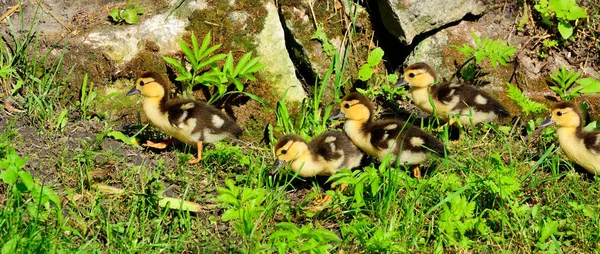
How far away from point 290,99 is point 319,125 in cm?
36

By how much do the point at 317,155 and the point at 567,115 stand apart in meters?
1.94

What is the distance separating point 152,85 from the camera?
20.8 feet

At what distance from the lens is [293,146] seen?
586cm

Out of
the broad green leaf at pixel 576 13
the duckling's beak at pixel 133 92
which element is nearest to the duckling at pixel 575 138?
the broad green leaf at pixel 576 13

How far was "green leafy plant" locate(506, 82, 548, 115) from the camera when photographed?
6.54 meters

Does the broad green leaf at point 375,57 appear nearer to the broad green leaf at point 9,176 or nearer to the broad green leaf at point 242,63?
the broad green leaf at point 242,63

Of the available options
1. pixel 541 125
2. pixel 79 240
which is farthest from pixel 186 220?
pixel 541 125

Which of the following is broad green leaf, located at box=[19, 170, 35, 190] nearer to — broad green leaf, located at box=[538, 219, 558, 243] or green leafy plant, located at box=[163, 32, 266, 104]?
green leafy plant, located at box=[163, 32, 266, 104]

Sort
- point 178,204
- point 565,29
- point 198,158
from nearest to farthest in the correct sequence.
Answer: point 178,204
point 198,158
point 565,29

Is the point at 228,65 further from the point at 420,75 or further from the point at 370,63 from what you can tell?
the point at 420,75

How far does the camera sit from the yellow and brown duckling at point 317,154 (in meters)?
5.86

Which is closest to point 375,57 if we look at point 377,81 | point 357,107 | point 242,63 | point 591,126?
point 377,81

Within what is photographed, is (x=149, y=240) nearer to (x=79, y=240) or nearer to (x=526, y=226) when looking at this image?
(x=79, y=240)

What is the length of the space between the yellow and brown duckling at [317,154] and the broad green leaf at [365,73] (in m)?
1.04
